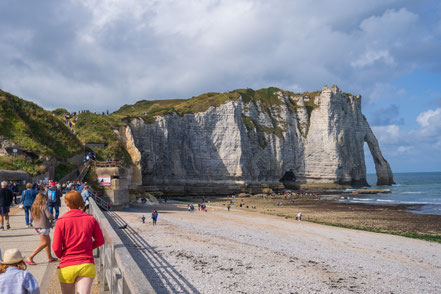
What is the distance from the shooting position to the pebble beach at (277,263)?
11.4 m

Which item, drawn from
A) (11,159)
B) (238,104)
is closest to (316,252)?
(11,159)

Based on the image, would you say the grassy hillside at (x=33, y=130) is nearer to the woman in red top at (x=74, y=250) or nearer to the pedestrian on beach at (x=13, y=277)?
the woman in red top at (x=74, y=250)

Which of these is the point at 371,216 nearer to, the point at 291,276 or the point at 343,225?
the point at 343,225

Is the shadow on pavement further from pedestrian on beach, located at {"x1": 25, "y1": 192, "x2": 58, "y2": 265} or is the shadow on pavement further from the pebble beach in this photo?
pedestrian on beach, located at {"x1": 25, "y1": 192, "x2": 58, "y2": 265}

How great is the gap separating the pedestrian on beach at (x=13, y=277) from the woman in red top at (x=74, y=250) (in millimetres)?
598

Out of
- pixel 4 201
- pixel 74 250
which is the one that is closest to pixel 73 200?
pixel 74 250

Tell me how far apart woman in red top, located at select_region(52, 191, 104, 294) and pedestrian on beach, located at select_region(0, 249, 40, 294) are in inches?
23.5

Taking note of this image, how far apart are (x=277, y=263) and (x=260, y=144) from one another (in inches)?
2880

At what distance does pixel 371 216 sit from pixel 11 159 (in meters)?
37.9

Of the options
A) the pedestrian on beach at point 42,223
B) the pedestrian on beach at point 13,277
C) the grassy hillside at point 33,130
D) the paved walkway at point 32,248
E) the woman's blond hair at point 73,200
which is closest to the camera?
the pedestrian on beach at point 13,277

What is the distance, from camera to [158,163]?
67.6 m

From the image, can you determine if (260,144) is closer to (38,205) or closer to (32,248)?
(32,248)

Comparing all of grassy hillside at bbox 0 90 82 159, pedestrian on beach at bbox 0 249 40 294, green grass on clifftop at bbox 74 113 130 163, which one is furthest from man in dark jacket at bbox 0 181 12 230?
green grass on clifftop at bbox 74 113 130 163

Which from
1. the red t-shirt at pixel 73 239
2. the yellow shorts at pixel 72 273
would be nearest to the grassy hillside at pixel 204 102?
the red t-shirt at pixel 73 239
